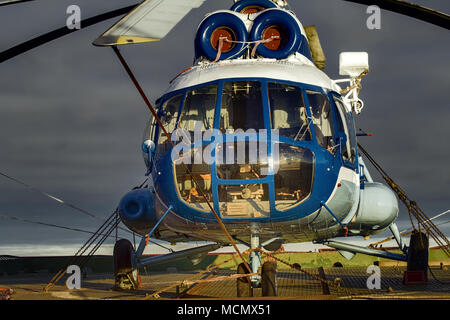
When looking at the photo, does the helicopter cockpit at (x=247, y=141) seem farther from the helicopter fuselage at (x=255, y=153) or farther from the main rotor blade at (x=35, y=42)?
the main rotor blade at (x=35, y=42)

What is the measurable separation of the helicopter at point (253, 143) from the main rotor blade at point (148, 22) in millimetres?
3231

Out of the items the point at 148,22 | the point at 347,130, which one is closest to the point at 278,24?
the point at 347,130

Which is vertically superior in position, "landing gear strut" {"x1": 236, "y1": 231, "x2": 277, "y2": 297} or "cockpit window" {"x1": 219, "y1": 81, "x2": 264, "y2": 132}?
"cockpit window" {"x1": 219, "y1": 81, "x2": 264, "y2": 132}

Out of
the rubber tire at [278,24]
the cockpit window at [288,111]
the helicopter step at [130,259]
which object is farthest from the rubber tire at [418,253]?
the rubber tire at [278,24]

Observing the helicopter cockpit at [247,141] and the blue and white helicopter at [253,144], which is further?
the blue and white helicopter at [253,144]

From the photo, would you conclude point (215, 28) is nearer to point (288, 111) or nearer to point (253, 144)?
point (288, 111)

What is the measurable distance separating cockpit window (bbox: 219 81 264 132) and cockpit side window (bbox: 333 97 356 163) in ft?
5.78

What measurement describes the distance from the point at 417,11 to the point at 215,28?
5.03 metres

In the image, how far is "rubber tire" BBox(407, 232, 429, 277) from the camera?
1596 centimetres

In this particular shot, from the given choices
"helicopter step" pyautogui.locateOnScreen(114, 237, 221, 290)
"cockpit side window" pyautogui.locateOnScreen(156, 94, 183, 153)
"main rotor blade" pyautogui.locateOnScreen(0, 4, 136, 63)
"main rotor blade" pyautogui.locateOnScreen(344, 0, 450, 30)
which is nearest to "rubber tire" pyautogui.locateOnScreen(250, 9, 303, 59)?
"cockpit side window" pyautogui.locateOnScreen(156, 94, 183, 153)

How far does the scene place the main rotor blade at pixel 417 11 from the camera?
7375 mm

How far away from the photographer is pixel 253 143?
9688 mm

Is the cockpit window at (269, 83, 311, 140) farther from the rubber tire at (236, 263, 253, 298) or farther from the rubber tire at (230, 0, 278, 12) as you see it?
the rubber tire at (230, 0, 278, 12)
